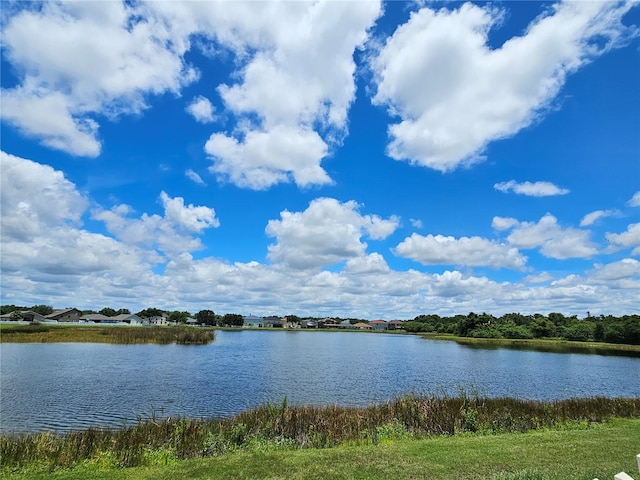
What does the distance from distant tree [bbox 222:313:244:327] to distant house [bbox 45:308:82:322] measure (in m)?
53.0

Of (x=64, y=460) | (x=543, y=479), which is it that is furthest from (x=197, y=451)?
(x=543, y=479)

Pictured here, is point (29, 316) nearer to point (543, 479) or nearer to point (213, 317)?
point (213, 317)

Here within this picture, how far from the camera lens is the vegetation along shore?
8969 millimetres

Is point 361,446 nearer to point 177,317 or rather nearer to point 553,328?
point 553,328

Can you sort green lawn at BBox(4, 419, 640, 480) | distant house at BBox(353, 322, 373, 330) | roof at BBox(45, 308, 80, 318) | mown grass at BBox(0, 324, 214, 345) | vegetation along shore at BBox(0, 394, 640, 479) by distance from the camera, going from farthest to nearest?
distant house at BBox(353, 322, 373, 330) → roof at BBox(45, 308, 80, 318) → mown grass at BBox(0, 324, 214, 345) → vegetation along shore at BBox(0, 394, 640, 479) → green lawn at BBox(4, 419, 640, 480)

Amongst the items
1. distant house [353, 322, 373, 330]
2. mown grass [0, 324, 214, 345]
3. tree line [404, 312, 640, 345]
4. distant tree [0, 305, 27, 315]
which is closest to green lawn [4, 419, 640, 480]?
mown grass [0, 324, 214, 345]

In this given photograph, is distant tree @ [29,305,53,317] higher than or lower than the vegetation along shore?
higher

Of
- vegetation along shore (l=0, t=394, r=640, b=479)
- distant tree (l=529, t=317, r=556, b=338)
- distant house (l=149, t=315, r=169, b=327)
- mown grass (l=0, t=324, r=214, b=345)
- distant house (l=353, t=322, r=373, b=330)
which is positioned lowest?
vegetation along shore (l=0, t=394, r=640, b=479)

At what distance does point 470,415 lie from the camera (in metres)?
14.6

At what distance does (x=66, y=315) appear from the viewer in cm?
14525

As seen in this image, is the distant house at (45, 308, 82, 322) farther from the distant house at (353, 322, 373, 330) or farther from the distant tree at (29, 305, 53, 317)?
the distant house at (353, 322, 373, 330)

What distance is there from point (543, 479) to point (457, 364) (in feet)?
136

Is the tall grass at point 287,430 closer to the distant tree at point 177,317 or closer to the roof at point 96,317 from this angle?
the distant tree at point 177,317

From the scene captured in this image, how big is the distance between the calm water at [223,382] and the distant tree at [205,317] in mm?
109476
